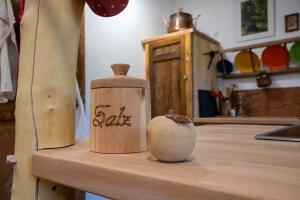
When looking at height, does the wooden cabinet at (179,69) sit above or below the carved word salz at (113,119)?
above

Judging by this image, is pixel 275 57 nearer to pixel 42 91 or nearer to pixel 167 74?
pixel 167 74

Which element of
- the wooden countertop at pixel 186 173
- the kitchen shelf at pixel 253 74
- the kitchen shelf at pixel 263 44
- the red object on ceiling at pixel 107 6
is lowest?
the wooden countertop at pixel 186 173

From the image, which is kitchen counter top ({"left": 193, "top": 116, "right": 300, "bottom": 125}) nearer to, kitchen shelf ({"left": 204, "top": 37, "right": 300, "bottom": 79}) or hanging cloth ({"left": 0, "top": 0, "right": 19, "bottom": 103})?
kitchen shelf ({"left": 204, "top": 37, "right": 300, "bottom": 79})

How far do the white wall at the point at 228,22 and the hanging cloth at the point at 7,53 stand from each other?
6.90 ft

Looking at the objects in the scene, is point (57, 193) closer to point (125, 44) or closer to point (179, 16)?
point (125, 44)

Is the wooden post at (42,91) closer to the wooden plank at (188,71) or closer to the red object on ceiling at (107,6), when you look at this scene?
the red object on ceiling at (107,6)

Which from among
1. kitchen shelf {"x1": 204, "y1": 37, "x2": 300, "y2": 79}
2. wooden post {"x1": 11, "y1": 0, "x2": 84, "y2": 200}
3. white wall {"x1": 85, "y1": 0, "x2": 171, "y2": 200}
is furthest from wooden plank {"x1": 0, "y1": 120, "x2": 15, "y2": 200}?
kitchen shelf {"x1": 204, "y1": 37, "x2": 300, "y2": 79}

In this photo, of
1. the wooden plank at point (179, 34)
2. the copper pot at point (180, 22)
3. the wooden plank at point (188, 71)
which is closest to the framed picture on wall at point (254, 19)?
the wooden plank at point (179, 34)

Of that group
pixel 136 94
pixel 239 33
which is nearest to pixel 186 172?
pixel 136 94

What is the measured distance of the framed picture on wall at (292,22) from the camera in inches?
93.1

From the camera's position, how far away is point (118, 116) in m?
0.50

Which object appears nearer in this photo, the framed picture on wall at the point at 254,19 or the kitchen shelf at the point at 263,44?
the kitchen shelf at the point at 263,44

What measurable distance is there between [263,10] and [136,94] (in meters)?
2.54

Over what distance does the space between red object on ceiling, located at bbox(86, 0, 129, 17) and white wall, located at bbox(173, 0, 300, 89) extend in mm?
2257
